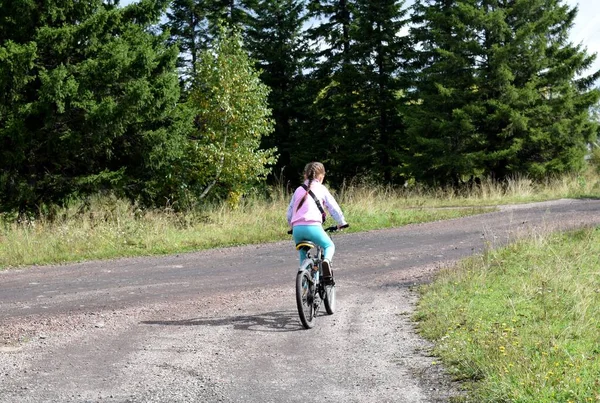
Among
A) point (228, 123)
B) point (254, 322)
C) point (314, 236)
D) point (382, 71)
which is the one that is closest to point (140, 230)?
point (228, 123)

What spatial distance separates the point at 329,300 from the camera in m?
8.63

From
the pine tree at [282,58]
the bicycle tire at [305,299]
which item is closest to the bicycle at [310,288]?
the bicycle tire at [305,299]

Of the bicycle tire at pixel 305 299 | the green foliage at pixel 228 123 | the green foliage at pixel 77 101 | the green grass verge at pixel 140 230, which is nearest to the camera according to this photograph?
the bicycle tire at pixel 305 299

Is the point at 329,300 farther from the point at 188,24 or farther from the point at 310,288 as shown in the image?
the point at 188,24

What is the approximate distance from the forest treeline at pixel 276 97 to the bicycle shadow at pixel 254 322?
10538mm

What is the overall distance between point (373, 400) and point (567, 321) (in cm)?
302

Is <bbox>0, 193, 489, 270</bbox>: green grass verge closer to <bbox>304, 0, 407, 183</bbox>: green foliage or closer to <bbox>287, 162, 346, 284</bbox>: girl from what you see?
<bbox>287, 162, 346, 284</bbox>: girl

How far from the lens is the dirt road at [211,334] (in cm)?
564

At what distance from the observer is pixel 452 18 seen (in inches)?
1170

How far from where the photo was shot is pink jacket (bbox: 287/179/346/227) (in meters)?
8.12

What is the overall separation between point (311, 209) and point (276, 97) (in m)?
29.8

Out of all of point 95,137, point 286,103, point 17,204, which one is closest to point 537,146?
point 286,103

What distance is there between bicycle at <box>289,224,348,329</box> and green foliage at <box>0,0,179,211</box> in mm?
10855

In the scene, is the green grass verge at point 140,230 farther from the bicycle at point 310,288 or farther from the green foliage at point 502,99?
the green foliage at point 502,99
